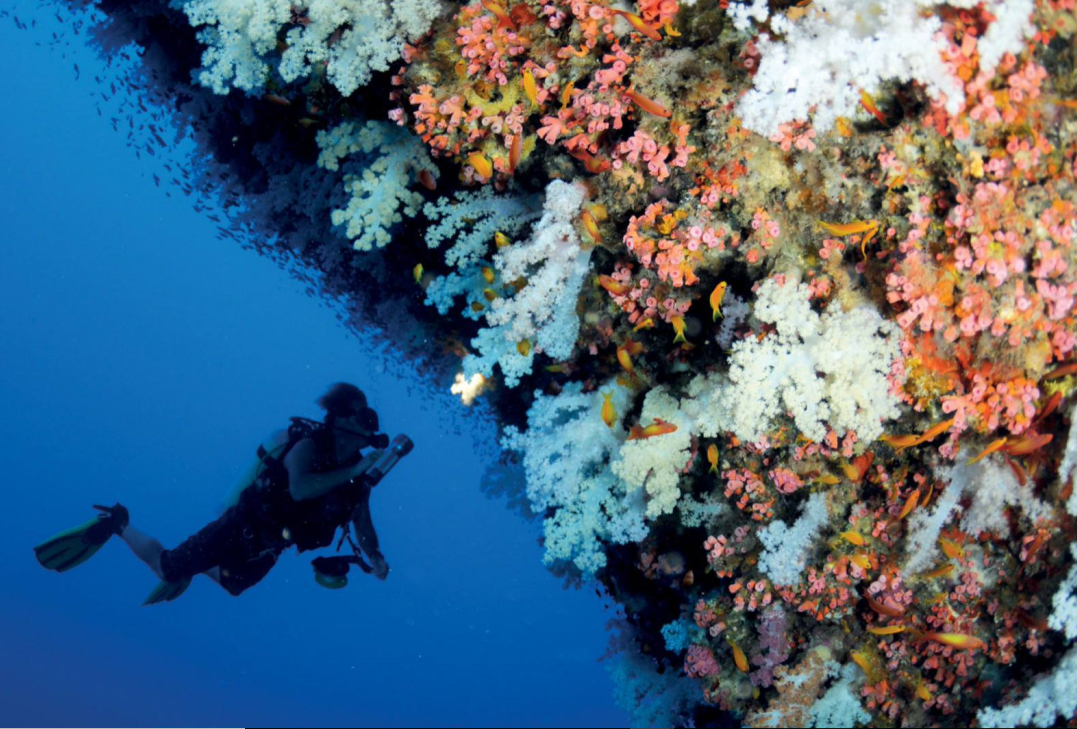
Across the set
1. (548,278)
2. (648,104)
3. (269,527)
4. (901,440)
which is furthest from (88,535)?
(901,440)

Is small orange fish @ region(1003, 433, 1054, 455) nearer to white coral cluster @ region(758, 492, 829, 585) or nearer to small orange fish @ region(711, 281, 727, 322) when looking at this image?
white coral cluster @ region(758, 492, 829, 585)

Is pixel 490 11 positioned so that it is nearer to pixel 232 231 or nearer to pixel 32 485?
pixel 232 231

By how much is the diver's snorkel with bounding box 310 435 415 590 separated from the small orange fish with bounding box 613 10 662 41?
4.41m

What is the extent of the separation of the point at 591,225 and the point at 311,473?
4769 millimetres

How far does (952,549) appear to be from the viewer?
9.31 feet

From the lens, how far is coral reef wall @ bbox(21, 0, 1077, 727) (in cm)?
239

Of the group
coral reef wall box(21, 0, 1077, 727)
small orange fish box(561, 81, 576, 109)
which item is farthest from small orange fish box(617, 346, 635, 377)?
small orange fish box(561, 81, 576, 109)

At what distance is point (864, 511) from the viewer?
9.87ft

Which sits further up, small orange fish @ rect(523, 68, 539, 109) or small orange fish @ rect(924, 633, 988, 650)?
small orange fish @ rect(523, 68, 539, 109)

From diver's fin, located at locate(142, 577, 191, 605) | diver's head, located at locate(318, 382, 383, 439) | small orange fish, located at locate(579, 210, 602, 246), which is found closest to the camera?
small orange fish, located at locate(579, 210, 602, 246)

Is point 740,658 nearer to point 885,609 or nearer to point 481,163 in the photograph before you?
point 885,609

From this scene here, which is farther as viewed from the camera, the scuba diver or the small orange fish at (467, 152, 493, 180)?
the scuba diver

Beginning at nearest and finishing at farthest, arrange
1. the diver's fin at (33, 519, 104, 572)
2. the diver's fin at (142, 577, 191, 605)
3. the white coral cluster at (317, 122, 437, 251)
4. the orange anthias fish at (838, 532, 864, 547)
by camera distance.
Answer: the orange anthias fish at (838, 532, 864, 547)
the white coral cluster at (317, 122, 437, 251)
the diver's fin at (142, 577, 191, 605)
the diver's fin at (33, 519, 104, 572)

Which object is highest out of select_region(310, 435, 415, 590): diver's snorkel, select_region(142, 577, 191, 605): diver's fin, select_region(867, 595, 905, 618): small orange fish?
select_region(142, 577, 191, 605): diver's fin
